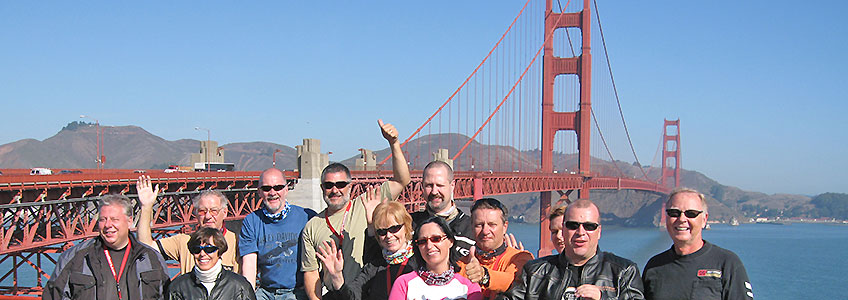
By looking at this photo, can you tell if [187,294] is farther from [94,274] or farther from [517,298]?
[517,298]

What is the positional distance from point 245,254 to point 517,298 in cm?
200

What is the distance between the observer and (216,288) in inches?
171

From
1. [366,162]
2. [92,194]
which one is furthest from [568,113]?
[92,194]

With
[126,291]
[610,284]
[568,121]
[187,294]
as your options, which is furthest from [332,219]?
[568,121]

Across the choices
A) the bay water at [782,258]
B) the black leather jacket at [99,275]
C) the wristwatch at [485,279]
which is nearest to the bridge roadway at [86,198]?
the black leather jacket at [99,275]

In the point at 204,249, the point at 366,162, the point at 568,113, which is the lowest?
the point at 204,249

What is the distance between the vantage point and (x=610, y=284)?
3725mm

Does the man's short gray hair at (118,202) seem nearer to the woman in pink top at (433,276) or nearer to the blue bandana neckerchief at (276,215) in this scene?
the blue bandana neckerchief at (276,215)

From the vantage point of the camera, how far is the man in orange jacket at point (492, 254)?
4199 millimetres

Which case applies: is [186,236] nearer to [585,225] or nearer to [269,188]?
[269,188]

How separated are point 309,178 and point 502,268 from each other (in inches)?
849

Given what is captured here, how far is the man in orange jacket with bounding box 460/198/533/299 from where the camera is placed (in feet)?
13.8

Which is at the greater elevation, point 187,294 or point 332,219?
point 332,219

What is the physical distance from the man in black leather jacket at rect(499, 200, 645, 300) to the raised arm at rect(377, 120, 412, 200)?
1558mm
